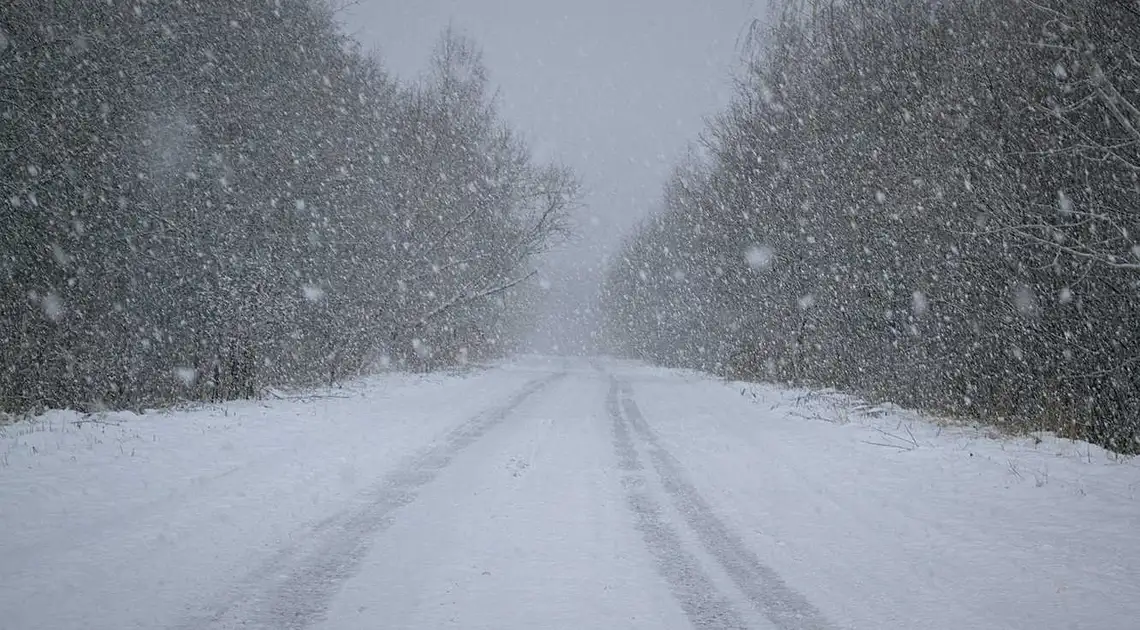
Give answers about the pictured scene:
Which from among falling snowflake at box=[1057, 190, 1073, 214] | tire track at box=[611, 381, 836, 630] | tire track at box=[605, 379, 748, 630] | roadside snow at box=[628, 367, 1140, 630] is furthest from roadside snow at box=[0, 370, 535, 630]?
falling snowflake at box=[1057, 190, 1073, 214]

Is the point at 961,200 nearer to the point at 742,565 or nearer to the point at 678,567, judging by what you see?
the point at 742,565

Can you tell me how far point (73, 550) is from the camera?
4387 millimetres

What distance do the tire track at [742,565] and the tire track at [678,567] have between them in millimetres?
196

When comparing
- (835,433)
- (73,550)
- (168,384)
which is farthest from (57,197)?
(835,433)

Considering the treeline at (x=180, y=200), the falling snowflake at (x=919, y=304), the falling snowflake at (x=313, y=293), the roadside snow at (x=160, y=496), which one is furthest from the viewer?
the falling snowflake at (x=313, y=293)

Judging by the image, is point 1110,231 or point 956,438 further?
point 956,438

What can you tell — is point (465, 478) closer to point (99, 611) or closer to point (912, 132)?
point (99, 611)

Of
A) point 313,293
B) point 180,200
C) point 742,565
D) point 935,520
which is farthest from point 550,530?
point 313,293

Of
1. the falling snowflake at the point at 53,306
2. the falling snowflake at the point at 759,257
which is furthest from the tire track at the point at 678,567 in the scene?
the falling snowflake at the point at 759,257

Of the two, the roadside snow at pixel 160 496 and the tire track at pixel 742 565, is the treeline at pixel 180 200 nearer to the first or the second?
the roadside snow at pixel 160 496

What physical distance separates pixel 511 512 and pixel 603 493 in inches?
Answer: 43.3

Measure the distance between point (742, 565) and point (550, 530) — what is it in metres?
1.48

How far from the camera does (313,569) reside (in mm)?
4219

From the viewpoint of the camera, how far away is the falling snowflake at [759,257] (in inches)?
824
